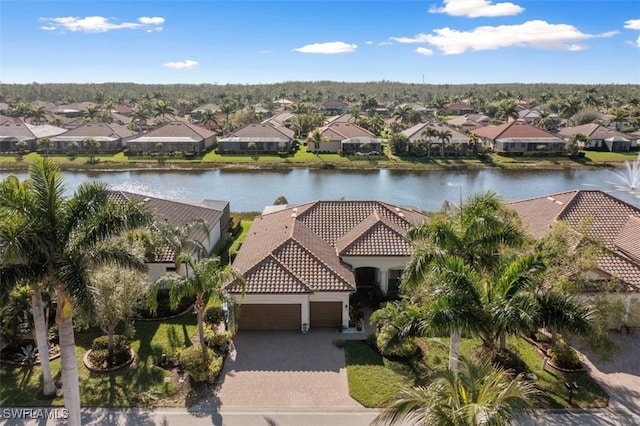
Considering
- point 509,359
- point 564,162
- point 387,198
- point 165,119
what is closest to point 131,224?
point 509,359

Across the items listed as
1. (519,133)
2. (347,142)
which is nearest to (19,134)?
(347,142)

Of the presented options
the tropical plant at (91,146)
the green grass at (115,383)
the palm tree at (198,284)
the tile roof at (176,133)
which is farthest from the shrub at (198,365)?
the tile roof at (176,133)

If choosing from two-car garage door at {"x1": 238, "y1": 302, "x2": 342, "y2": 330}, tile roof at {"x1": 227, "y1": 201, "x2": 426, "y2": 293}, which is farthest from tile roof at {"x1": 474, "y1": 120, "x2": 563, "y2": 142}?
two-car garage door at {"x1": 238, "y1": 302, "x2": 342, "y2": 330}

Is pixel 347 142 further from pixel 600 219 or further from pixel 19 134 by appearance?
pixel 19 134

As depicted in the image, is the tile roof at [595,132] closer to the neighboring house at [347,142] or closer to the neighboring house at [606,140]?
the neighboring house at [606,140]

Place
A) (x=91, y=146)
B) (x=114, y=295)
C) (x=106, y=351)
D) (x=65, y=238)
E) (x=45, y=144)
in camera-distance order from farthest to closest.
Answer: (x=45, y=144), (x=91, y=146), (x=106, y=351), (x=114, y=295), (x=65, y=238)

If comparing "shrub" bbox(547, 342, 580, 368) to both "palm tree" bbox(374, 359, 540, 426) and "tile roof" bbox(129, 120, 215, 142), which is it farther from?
"tile roof" bbox(129, 120, 215, 142)
